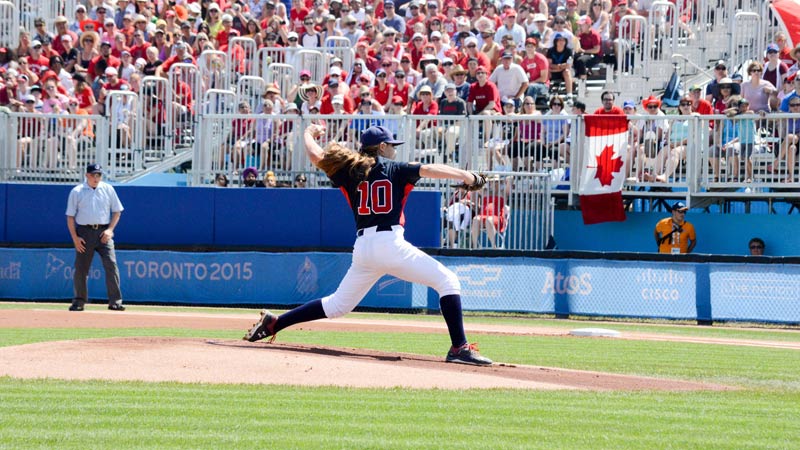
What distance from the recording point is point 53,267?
20.6 m

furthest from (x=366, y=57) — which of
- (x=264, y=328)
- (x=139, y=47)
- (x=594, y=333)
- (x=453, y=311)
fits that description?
(x=453, y=311)

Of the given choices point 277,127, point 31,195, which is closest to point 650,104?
point 277,127

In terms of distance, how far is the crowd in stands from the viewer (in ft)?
66.0

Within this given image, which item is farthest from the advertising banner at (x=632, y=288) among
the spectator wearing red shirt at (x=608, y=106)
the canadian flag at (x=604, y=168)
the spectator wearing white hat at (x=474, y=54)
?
the spectator wearing white hat at (x=474, y=54)

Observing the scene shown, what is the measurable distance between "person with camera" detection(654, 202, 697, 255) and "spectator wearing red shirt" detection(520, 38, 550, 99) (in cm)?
390

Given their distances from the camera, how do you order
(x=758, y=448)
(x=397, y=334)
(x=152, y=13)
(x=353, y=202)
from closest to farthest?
(x=758, y=448)
(x=353, y=202)
(x=397, y=334)
(x=152, y=13)

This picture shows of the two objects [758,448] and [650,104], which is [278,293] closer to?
[650,104]

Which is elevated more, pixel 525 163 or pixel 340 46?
pixel 340 46

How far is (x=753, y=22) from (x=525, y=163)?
5212 mm

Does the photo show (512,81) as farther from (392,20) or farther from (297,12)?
(297,12)

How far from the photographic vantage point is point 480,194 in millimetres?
20172

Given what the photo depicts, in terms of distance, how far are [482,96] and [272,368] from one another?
1230 centimetres

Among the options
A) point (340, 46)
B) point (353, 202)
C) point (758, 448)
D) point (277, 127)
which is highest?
point (340, 46)

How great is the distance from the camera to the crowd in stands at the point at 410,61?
20125mm
